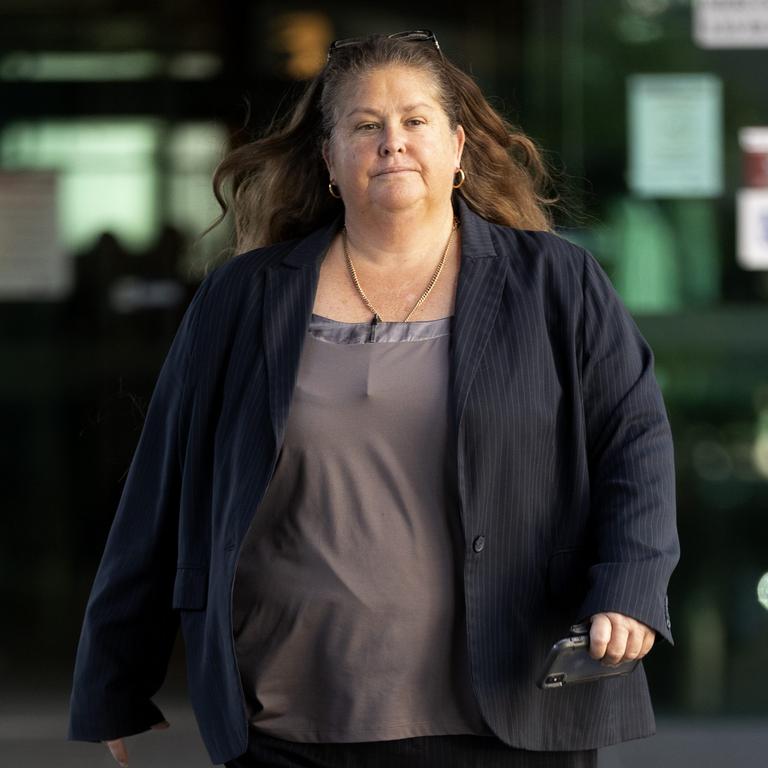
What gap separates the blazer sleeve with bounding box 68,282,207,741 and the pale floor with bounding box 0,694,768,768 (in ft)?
9.25

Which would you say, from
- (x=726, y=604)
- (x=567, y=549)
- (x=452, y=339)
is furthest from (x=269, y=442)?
(x=726, y=604)

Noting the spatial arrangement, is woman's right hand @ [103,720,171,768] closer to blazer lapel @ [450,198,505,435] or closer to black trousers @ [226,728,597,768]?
black trousers @ [226,728,597,768]

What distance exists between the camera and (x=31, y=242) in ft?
20.5

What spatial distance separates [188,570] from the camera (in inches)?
115

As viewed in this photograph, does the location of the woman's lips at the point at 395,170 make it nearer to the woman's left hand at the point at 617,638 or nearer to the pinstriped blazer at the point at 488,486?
the pinstriped blazer at the point at 488,486

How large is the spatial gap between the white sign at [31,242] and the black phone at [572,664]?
13.1 feet

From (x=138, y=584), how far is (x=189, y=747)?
310 centimetres

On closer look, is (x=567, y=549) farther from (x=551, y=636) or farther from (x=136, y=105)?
(x=136, y=105)

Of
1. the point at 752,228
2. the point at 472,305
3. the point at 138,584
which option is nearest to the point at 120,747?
the point at 138,584

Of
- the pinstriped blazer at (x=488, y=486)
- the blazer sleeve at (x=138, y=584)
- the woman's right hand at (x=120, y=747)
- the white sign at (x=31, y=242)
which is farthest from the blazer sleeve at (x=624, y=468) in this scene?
the white sign at (x=31, y=242)

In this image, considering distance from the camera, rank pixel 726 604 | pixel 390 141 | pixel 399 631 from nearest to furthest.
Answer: pixel 399 631, pixel 390 141, pixel 726 604

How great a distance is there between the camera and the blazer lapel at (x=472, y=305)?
9.09 ft

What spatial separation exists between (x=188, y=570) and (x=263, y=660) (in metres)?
0.23

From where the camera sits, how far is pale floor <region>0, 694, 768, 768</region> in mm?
5730
